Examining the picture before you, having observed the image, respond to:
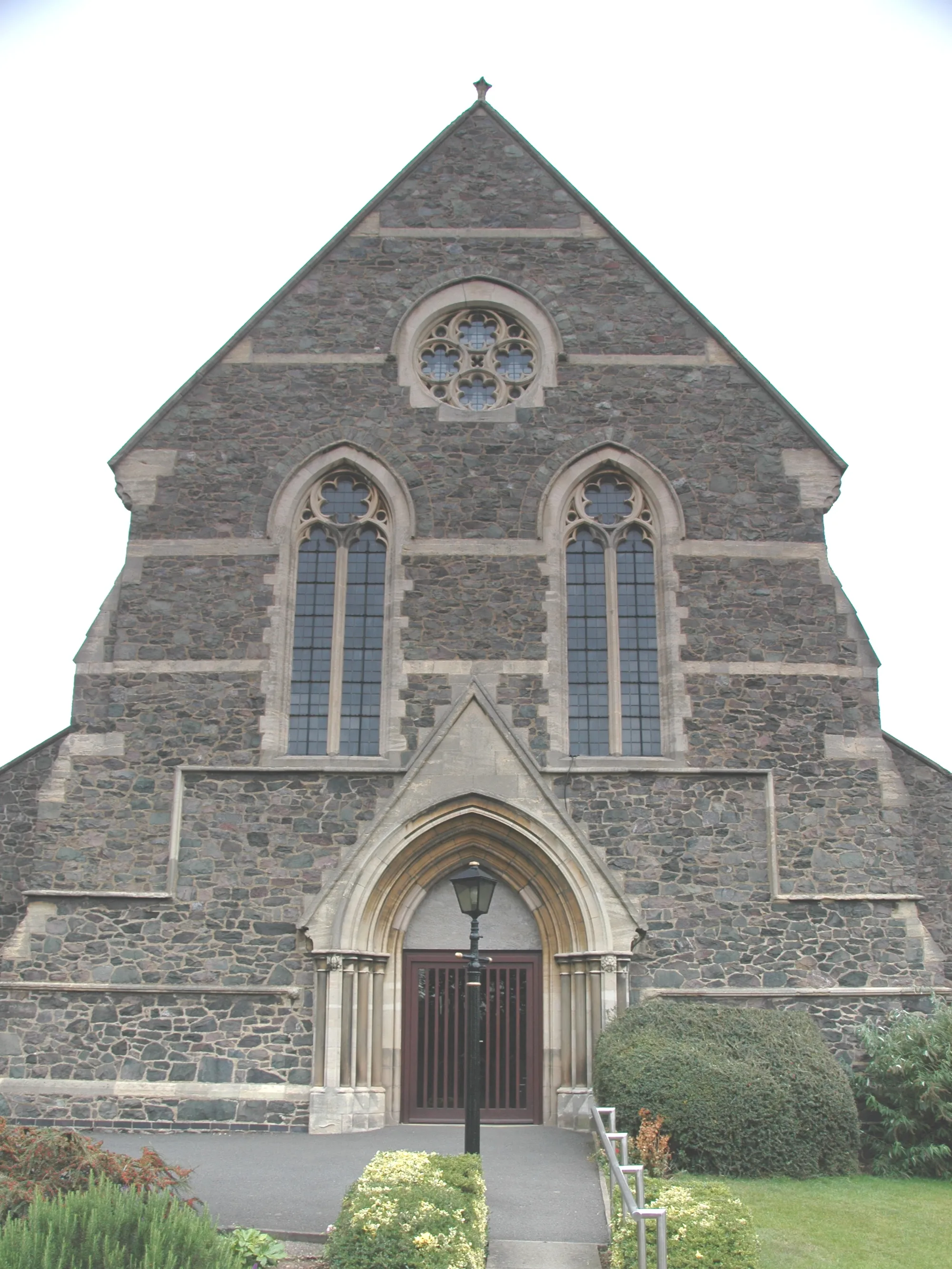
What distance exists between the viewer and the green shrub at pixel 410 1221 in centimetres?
765

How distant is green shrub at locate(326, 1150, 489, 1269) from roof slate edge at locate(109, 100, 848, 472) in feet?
40.1

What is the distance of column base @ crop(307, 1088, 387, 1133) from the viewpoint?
46.9 ft

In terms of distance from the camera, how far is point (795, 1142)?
12156 millimetres

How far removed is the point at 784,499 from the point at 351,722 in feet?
23.7

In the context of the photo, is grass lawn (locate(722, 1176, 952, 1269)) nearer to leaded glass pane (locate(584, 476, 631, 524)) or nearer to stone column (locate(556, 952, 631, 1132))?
stone column (locate(556, 952, 631, 1132))

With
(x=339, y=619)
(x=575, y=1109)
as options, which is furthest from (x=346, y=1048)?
(x=339, y=619)

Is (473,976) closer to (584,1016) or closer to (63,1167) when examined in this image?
(63,1167)

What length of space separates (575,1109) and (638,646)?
6391mm

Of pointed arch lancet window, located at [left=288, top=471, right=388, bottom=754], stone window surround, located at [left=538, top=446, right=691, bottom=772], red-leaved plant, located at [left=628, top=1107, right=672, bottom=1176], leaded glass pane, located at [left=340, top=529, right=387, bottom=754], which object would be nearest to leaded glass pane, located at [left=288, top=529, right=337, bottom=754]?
pointed arch lancet window, located at [left=288, top=471, right=388, bottom=754]

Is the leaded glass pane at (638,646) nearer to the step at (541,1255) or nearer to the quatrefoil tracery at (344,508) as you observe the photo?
the quatrefoil tracery at (344,508)

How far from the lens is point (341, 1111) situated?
14359 millimetres

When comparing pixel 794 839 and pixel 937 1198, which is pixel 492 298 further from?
pixel 937 1198

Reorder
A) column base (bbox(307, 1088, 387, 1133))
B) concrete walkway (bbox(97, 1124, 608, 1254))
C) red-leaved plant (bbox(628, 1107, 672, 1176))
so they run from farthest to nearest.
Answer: column base (bbox(307, 1088, 387, 1133)) → red-leaved plant (bbox(628, 1107, 672, 1176)) → concrete walkway (bbox(97, 1124, 608, 1254))

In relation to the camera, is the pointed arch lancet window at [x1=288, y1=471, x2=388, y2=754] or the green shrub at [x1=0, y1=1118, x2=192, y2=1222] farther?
the pointed arch lancet window at [x1=288, y1=471, x2=388, y2=754]
